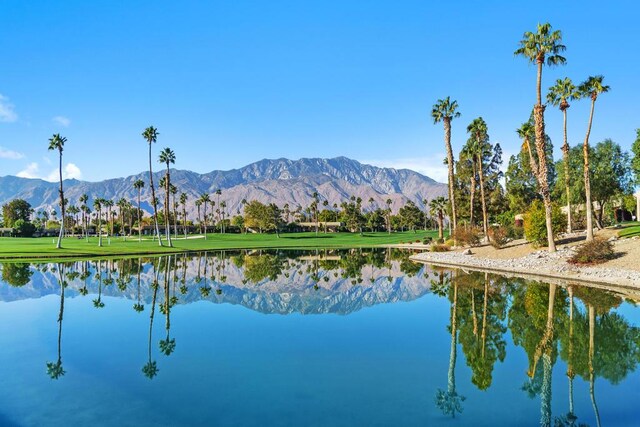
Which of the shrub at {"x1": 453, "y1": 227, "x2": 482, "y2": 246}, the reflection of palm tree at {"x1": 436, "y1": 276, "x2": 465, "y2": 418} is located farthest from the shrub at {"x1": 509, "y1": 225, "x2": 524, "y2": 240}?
the reflection of palm tree at {"x1": 436, "y1": 276, "x2": 465, "y2": 418}

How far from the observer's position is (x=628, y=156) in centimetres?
5472

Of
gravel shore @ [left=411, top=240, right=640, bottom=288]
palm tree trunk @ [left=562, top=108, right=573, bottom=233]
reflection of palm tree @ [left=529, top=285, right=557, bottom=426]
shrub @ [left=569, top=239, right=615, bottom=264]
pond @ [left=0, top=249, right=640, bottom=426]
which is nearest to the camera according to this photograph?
reflection of palm tree @ [left=529, top=285, right=557, bottom=426]

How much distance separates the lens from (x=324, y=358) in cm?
1396

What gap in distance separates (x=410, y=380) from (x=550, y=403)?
128 inches

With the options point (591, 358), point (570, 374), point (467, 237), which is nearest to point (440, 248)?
point (467, 237)

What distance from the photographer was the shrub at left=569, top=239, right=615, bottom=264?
103ft

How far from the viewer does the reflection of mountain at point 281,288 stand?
25.3 meters

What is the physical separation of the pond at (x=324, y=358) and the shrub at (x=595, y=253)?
6914 millimetres

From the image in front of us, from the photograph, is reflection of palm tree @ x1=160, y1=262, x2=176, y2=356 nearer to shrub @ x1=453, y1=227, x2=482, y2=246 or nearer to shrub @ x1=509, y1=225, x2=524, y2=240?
shrub @ x1=453, y1=227, x2=482, y2=246

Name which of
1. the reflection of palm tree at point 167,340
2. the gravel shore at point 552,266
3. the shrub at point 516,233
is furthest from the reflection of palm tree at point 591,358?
the shrub at point 516,233

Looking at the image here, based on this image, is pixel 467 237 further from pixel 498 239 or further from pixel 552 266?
pixel 552 266

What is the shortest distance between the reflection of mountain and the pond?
33 centimetres

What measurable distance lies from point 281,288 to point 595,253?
21503mm

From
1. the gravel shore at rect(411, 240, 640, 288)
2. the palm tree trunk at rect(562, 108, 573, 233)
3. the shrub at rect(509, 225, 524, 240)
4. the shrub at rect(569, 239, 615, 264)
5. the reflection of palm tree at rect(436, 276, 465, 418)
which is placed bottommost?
the reflection of palm tree at rect(436, 276, 465, 418)
